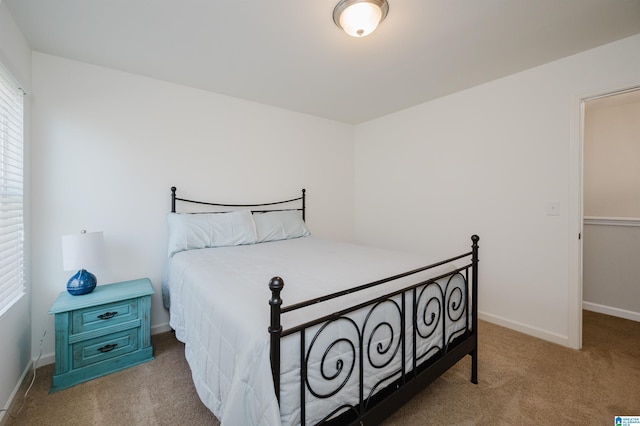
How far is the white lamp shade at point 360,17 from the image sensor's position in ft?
5.20

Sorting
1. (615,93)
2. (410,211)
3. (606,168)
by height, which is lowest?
(410,211)

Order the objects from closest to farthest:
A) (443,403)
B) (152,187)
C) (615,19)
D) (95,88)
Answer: (443,403) < (615,19) < (95,88) < (152,187)

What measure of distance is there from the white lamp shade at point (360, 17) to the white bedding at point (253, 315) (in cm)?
149

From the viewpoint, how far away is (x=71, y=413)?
5.23 ft

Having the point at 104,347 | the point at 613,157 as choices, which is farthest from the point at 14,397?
the point at 613,157

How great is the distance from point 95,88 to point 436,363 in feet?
10.9

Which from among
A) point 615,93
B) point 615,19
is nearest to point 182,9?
point 615,19

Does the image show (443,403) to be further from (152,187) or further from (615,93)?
(152,187)

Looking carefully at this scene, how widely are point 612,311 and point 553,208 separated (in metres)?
1.61

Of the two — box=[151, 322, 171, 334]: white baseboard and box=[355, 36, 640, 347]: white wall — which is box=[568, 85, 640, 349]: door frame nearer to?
box=[355, 36, 640, 347]: white wall

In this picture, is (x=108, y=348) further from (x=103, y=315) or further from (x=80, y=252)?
(x=80, y=252)

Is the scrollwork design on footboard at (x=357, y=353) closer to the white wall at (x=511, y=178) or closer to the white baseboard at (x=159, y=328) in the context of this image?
the white wall at (x=511, y=178)

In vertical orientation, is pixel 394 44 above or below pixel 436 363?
above

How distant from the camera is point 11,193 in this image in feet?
5.81
